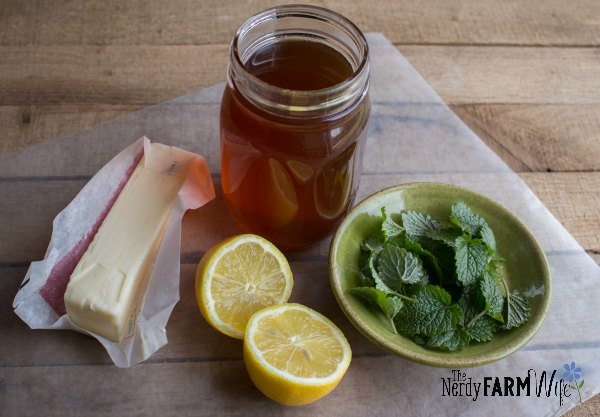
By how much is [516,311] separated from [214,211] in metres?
0.63

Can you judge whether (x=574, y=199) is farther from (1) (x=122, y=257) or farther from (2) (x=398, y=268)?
(1) (x=122, y=257)

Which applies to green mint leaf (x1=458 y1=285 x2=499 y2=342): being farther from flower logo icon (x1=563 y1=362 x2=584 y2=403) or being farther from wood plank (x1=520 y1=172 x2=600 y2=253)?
wood plank (x1=520 y1=172 x2=600 y2=253)

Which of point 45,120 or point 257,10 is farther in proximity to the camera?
point 257,10

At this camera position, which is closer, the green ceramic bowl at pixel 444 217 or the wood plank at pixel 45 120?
the green ceramic bowl at pixel 444 217

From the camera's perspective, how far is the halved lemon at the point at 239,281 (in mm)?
1207

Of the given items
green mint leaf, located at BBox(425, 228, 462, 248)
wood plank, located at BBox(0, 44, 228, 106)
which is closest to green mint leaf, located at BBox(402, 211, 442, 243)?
green mint leaf, located at BBox(425, 228, 462, 248)

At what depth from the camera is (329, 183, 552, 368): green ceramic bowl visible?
1.15 m

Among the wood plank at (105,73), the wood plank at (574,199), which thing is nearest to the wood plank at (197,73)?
the wood plank at (105,73)

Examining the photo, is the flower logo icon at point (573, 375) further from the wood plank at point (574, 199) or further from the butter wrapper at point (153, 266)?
the butter wrapper at point (153, 266)

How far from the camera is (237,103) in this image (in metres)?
1.19

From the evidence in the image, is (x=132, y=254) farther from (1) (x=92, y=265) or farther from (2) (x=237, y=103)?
(2) (x=237, y=103)

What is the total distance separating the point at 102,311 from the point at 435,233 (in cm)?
61

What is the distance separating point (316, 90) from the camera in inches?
44.3
